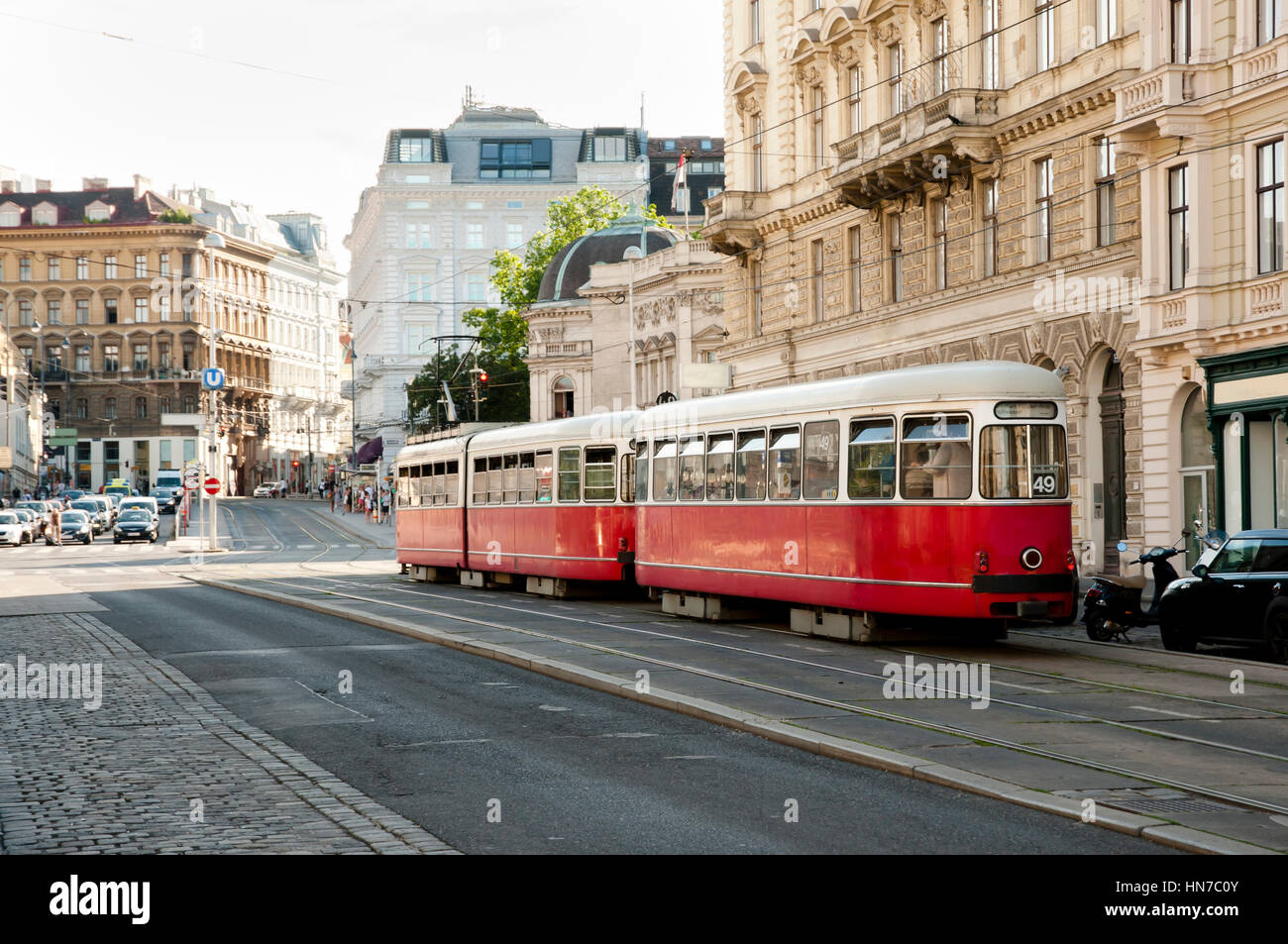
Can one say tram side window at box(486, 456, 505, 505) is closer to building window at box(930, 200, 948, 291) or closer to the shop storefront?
building window at box(930, 200, 948, 291)

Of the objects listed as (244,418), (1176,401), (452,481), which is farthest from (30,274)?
(1176,401)

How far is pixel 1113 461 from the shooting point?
33406 millimetres

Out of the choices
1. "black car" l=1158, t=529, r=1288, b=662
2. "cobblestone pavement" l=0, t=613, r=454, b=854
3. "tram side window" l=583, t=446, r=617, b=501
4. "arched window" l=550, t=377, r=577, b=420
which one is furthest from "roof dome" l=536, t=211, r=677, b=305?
"cobblestone pavement" l=0, t=613, r=454, b=854

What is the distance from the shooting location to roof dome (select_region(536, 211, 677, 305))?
79.2 metres

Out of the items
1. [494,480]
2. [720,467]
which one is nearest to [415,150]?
[494,480]

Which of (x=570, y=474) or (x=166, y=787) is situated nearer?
(x=166, y=787)

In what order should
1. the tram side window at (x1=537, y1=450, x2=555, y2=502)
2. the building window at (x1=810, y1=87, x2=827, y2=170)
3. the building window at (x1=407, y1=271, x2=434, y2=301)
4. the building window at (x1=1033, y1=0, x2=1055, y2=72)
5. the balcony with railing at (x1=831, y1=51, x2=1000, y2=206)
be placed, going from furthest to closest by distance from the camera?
the building window at (x1=407, y1=271, x2=434, y2=301)
the building window at (x1=810, y1=87, x2=827, y2=170)
the balcony with railing at (x1=831, y1=51, x2=1000, y2=206)
the building window at (x1=1033, y1=0, x2=1055, y2=72)
the tram side window at (x1=537, y1=450, x2=555, y2=502)

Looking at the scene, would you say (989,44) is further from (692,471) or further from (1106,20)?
(692,471)

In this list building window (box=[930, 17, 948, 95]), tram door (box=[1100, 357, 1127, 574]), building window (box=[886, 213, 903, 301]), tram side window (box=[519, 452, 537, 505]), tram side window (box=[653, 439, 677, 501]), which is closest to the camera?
tram side window (box=[653, 439, 677, 501])

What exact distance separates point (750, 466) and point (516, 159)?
358 ft

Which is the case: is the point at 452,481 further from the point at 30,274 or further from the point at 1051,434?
the point at 30,274

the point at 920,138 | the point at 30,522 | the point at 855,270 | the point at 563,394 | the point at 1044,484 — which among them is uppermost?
the point at 920,138

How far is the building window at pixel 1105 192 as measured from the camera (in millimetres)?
32281

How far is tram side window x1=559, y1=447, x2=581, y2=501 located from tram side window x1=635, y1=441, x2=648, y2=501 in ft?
8.32
